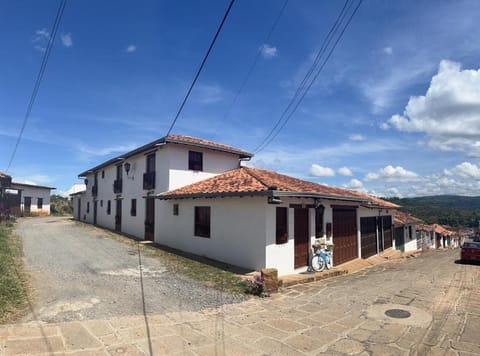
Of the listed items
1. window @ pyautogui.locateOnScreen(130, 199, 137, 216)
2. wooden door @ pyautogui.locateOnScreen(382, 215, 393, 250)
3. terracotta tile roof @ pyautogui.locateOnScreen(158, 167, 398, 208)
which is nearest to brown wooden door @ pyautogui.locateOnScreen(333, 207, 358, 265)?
terracotta tile roof @ pyautogui.locateOnScreen(158, 167, 398, 208)

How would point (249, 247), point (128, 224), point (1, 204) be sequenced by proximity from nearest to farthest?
point (249, 247)
point (128, 224)
point (1, 204)

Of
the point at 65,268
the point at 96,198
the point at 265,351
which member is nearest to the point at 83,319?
the point at 265,351

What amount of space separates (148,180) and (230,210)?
7898 millimetres

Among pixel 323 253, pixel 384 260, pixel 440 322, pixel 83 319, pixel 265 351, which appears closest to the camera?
pixel 265 351

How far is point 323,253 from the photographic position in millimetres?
12312

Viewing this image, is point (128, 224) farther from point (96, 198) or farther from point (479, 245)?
point (479, 245)

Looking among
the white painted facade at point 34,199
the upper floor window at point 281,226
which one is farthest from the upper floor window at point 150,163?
the white painted facade at point 34,199

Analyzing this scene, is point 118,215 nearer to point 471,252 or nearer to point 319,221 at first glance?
point 319,221

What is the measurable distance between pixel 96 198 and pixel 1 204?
7.94 meters

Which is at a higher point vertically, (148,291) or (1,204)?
(1,204)

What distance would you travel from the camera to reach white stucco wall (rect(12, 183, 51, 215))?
3722 cm

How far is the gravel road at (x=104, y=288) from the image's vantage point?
6.43 metres

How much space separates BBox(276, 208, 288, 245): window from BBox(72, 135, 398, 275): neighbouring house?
0.11ft

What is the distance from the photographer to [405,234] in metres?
28.8
